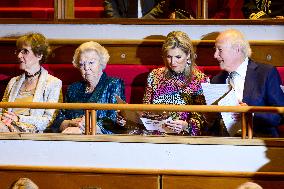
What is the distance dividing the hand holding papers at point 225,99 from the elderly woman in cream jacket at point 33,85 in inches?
32.4

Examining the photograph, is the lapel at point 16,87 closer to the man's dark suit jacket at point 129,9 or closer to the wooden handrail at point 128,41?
the wooden handrail at point 128,41

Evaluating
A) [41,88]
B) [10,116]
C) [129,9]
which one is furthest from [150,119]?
[129,9]

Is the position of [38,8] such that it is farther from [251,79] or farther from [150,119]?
[150,119]

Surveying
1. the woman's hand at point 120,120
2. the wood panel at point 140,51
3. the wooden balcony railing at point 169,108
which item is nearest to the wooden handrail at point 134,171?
the wooden balcony railing at point 169,108

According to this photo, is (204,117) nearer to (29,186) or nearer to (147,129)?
(147,129)

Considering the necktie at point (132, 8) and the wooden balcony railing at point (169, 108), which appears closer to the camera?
the wooden balcony railing at point (169, 108)

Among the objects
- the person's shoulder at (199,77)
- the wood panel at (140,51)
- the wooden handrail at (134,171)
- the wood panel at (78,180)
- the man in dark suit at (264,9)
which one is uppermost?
the man in dark suit at (264,9)

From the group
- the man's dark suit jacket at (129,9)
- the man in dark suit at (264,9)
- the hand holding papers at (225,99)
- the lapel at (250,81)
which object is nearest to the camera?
the hand holding papers at (225,99)

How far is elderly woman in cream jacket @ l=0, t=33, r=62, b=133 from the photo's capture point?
3477mm

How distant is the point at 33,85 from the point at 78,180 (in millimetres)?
772

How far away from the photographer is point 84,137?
311 centimetres

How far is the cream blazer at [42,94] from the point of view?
11.3ft

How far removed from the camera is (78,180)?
3.12 m

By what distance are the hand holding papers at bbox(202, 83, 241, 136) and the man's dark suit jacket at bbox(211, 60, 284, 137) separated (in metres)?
0.15
